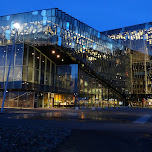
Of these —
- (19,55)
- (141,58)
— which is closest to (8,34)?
(19,55)

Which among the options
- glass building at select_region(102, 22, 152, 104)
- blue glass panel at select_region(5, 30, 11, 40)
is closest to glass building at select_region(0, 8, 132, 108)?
blue glass panel at select_region(5, 30, 11, 40)

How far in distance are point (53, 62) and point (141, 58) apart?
42467mm

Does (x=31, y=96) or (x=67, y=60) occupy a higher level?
(x=67, y=60)

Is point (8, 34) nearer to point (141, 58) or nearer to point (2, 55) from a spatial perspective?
point (2, 55)

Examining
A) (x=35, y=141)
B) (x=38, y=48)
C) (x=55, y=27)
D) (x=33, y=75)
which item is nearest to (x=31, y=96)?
(x=33, y=75)

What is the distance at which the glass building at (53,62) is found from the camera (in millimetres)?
45344

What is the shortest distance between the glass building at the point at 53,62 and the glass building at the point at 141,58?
21.5m

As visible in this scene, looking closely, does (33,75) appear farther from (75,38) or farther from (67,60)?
(75,38)

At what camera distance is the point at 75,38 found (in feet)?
176

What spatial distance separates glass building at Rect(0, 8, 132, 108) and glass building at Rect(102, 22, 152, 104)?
70.5 feet

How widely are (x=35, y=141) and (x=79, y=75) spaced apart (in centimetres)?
4646

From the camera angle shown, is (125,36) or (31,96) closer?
(31,96)

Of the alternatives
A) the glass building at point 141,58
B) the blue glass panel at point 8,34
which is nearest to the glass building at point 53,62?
the blue glass panel at point 8,34

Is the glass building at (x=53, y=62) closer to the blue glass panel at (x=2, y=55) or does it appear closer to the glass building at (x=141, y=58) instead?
the blue glass panel at (x=2, y=55)
